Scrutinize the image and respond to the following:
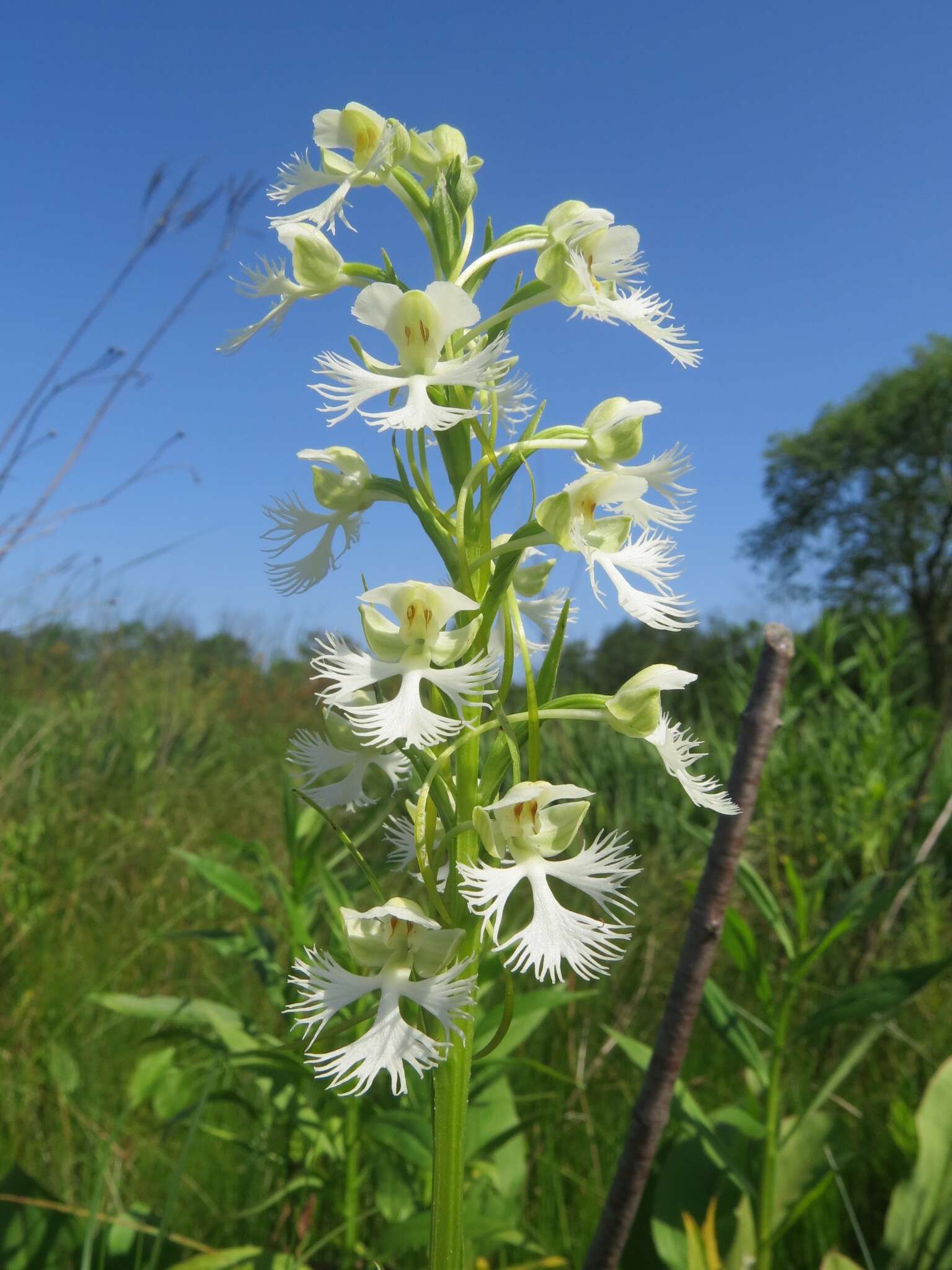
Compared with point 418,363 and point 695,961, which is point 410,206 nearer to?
point 418,363

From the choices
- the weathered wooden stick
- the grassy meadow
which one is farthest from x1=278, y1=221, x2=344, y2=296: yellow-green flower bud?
the grassy meadow

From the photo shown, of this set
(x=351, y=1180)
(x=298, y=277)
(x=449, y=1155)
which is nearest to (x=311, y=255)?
(x=298, y=277)

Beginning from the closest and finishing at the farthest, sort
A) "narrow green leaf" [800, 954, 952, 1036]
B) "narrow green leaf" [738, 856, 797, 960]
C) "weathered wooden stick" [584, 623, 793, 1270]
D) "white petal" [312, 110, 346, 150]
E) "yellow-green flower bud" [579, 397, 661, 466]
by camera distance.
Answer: "yellow-green flower bud" [579, 397, 661, 466] < "white petal" [312, 110, 346, 150] < "weathered wooden stick" [584, 623, 793, 1270] < "narrow green leaf" [800, 954, 952, 1036] < "narrow green leaf" [738, 856, 797, 960]

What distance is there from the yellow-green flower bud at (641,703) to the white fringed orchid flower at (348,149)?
0.81 meters

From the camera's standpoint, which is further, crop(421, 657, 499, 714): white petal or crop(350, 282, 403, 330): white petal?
crop(350, 282, 403, 330): white petal

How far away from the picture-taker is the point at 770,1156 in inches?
65.3

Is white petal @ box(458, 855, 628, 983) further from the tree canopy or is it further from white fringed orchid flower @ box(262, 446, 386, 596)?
the tree canopy

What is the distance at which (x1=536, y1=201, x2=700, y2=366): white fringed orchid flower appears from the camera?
1.25 m

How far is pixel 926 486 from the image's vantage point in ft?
111

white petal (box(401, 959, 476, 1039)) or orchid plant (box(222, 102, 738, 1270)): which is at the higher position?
orchid plant (box(222, 102, 738, 1270))

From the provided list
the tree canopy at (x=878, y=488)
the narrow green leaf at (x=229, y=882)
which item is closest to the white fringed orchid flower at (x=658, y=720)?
the narrow green leaf at (x=229, y=882)

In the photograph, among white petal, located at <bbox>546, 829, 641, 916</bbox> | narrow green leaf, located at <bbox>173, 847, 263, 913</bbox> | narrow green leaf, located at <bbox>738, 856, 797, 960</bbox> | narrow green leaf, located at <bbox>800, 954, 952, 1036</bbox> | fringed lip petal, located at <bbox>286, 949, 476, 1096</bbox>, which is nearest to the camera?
fringed lip petal, located at <bbox>286, 949, 476, 1096</bbox>

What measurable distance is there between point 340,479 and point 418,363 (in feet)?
0.61

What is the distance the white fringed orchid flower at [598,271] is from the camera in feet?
4.09
